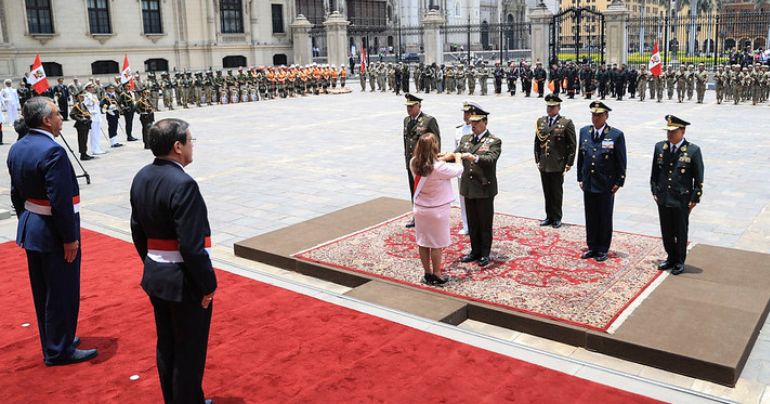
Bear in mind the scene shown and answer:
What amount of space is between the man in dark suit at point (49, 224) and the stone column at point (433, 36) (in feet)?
120

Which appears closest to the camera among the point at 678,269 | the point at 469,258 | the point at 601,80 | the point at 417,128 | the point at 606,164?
the point at 678,269

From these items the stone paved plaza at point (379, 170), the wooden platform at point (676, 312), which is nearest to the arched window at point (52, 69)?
the stone paved plaza at point (379, 170)

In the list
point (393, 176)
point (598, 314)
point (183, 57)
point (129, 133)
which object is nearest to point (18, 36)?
point (183, 57)

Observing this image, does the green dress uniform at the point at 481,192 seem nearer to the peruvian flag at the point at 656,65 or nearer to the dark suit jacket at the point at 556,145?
the dark suit jacket at the point at 556,145

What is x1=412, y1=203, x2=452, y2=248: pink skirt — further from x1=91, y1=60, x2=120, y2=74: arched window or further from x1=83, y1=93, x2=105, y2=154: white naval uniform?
x1=91, y1=60, x2=120, y2=74: arched window

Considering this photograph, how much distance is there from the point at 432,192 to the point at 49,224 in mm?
3232

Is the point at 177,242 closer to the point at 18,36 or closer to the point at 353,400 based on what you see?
the point at 353,400

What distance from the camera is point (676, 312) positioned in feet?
19.8

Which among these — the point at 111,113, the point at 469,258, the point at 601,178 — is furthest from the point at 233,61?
the point at 601,178

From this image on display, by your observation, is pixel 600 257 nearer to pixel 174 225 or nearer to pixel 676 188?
pixel 676 188

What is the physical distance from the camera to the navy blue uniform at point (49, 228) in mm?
5168

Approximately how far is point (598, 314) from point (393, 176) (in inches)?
298

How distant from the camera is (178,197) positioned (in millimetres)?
3965

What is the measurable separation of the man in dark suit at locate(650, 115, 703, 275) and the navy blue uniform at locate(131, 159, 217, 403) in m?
4.70
